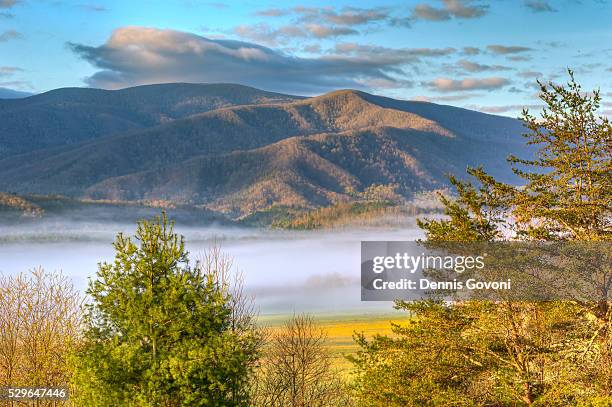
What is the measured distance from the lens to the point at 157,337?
21188 mm

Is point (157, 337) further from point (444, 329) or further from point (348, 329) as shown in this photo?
point (348, 329)

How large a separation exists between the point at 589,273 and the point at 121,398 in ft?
49.8

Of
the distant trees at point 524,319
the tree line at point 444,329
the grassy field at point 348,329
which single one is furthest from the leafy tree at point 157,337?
the grassy field at point 348,329

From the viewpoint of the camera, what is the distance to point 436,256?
2755 centimetres

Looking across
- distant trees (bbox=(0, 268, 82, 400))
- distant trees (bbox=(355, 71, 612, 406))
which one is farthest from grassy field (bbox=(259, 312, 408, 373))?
distant trees (bbox=(355, 71, 612, 406))

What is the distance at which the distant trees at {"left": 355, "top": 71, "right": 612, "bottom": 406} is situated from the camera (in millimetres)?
23641

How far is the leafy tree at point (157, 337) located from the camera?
794 inches

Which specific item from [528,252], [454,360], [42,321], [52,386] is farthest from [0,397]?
[528,252]

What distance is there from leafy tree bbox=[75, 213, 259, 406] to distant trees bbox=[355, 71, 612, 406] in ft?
23.1

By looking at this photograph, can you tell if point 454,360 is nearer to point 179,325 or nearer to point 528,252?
point 528,252

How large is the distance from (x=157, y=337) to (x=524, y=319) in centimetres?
1215

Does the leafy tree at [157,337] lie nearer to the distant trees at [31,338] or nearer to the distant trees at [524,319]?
the distant trees at [524,319]

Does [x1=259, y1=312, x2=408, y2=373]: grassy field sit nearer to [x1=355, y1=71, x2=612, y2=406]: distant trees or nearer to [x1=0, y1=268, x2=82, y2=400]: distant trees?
[x1=0, y1=268, x2=82, y2=400]: distant trees

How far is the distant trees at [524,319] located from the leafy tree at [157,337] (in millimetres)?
7051
